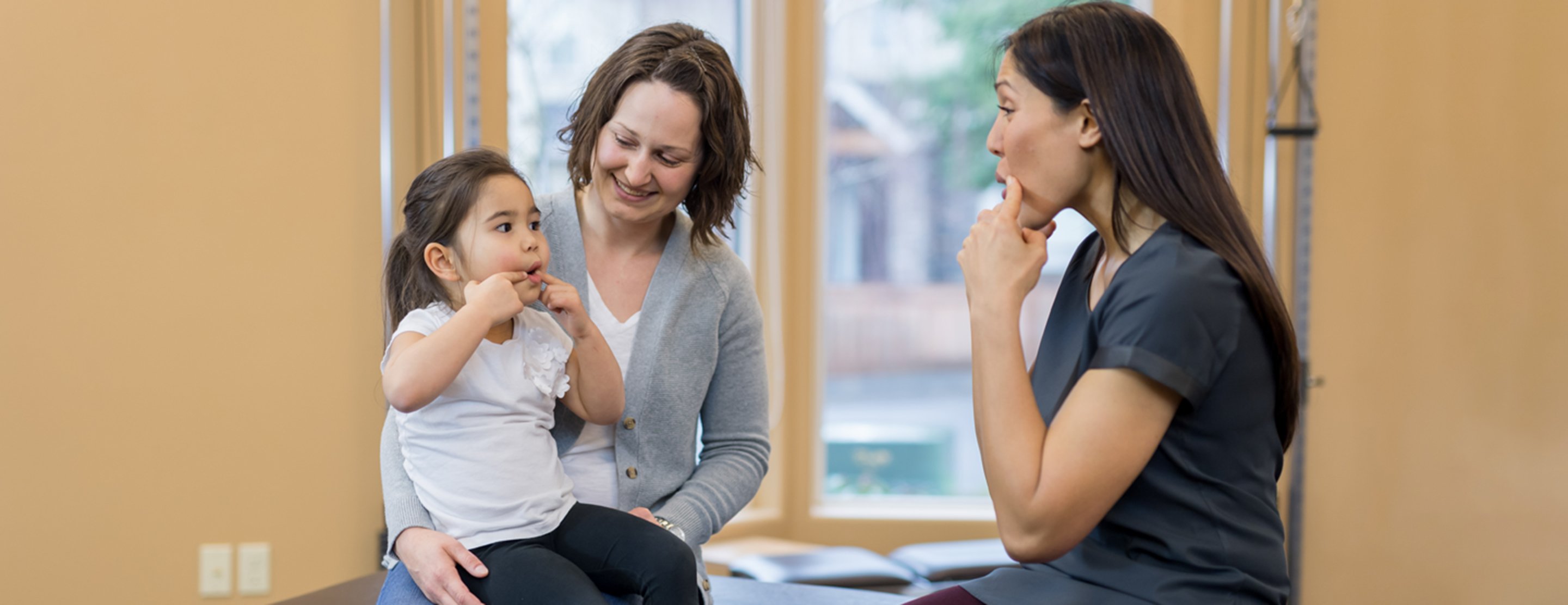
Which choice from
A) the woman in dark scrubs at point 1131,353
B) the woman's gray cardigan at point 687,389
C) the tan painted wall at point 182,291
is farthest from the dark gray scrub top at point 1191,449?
the tan painted wall at point 182,291

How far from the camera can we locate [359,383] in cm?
242

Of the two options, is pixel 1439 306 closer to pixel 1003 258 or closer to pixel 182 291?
pixel 1003 258

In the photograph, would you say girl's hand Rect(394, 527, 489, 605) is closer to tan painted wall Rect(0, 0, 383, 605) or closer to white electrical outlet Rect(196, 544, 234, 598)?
tan painted wall Rect(0, 0, 383, 605)

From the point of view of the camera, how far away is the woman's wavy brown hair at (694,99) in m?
1.46

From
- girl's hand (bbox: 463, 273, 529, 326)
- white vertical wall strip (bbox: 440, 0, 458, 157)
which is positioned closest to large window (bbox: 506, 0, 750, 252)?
white vertical wall strip (bbox: 440, 0, 458, 157)

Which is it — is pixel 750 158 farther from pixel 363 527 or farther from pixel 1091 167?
pixel 363 527

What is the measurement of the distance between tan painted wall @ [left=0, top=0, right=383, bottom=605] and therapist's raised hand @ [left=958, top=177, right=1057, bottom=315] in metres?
1.64

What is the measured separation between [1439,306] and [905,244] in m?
1.44

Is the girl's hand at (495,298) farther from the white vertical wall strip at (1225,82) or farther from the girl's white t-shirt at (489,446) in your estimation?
the white vertical wall strip at (1225,82)

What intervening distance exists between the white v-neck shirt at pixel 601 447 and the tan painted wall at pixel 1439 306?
2.08 meters

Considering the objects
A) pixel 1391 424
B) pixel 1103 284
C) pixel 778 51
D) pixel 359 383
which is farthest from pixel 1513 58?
pixel 359 383

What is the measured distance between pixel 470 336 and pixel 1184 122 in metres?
0.81

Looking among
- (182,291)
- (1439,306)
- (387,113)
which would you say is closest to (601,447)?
(387,113)

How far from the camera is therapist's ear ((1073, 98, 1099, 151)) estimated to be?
1.16 meters
